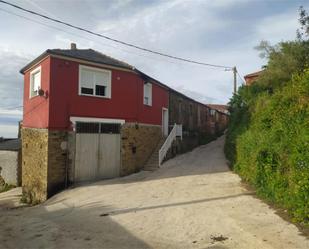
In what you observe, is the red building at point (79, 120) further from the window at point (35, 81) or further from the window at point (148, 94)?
the window at point (148, 94)

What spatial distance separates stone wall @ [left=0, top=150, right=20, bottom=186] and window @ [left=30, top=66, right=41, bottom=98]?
579 cm

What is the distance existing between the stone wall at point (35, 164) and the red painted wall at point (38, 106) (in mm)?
412

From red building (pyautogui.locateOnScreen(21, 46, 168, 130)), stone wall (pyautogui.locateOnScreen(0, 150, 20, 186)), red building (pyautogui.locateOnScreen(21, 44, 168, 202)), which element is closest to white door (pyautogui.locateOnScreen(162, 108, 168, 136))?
red building (pyautogui.locateOnScreen(21, 46, 168, 130))

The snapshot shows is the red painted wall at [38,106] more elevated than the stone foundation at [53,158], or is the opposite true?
the red painted wall at [38,106]

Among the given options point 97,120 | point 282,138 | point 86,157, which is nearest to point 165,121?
point 97,120

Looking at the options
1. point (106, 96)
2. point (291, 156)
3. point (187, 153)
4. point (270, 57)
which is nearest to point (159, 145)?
point (187, 153)

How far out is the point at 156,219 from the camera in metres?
10.1

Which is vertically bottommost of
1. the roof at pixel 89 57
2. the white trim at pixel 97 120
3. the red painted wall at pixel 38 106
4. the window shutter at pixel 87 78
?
the white trim at pixel 97 120

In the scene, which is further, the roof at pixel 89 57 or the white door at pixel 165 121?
the white door at pixel 165 121

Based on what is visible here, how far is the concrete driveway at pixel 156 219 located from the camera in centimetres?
805

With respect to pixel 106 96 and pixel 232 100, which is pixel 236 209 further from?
pixel 232 100

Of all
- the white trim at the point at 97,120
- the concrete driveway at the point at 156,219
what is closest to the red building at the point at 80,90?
the white trim at the point at 97,120

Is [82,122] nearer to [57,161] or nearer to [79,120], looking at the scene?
[79,120]

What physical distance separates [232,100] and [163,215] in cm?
1446
